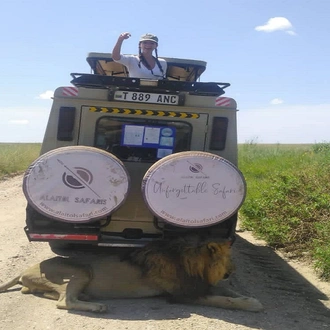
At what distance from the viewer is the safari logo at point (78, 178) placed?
15.4 feet

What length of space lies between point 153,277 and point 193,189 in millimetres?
963

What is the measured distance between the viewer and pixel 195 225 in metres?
4.76

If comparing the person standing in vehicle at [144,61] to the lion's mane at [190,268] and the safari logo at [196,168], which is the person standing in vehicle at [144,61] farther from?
the lion's mane at [190,268]

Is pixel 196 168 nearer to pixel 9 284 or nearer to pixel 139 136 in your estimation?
pixel 139 136

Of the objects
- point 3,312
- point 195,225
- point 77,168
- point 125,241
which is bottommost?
point 3,312

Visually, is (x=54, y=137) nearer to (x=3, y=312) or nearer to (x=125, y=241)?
(x=125, y=241)

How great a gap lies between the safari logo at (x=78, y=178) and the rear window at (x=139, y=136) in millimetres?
974

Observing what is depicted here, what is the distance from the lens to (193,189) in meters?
4.71

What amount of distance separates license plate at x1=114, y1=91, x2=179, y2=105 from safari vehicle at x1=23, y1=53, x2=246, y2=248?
11 millimetres

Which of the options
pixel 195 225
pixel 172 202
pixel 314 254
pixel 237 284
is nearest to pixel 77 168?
pixel 172 202

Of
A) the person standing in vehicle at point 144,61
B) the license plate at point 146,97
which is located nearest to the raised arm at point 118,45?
the person standing in vehicle at point 144,61

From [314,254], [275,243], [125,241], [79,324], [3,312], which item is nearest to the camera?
[79,324]

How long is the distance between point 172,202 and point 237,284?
164cm

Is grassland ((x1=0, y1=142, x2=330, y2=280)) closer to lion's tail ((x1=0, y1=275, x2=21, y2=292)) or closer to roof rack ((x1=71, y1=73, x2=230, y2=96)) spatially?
roof rack ((x1=71, y1=73, x2=230, y2=96))
